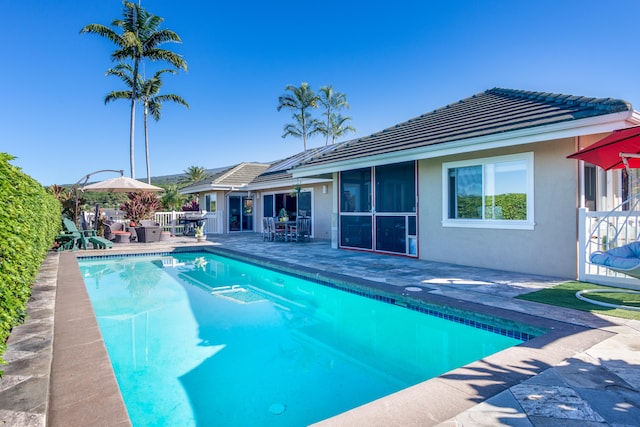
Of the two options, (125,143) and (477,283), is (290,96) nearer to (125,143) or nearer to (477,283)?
(125,143)

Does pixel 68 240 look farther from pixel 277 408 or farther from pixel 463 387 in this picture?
pixel 463 387

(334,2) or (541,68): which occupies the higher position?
(334,2)

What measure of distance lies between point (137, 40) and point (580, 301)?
25219 mm

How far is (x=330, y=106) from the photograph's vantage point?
3522cm

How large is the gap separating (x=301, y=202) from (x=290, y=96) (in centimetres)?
1960

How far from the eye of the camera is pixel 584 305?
15.5ft

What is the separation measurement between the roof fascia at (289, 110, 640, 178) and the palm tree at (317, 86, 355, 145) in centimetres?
2594

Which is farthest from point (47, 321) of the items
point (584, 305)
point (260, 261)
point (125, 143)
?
point (125, 143)

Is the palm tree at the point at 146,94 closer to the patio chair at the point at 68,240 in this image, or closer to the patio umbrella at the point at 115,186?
the patio umbrella at the point at 115,186

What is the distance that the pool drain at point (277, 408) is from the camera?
10.6ft

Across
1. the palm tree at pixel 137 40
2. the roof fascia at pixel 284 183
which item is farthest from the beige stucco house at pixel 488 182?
the palm tree at pixel 137 40

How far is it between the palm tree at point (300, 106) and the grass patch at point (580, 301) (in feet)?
99.6

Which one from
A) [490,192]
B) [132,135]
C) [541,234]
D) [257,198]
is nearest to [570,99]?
[490,192]

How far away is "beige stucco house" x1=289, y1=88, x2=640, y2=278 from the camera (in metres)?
6.55
